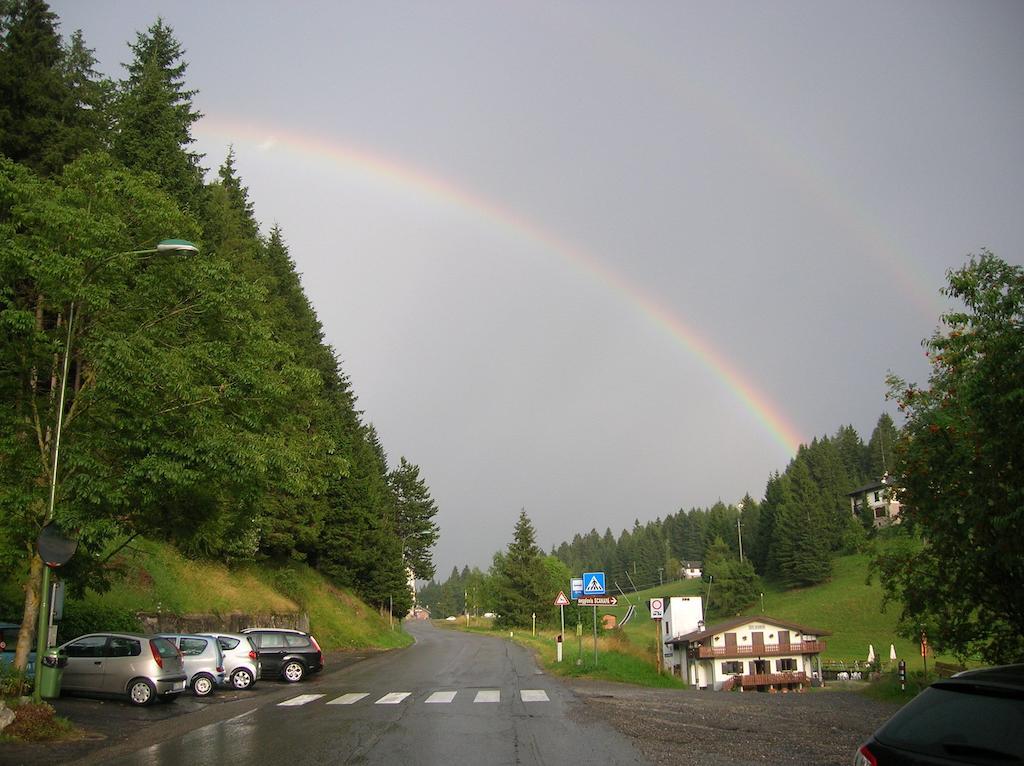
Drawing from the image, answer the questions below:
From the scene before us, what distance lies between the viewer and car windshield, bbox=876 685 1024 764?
417 centimetres

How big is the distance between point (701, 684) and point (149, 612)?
47.8 metres

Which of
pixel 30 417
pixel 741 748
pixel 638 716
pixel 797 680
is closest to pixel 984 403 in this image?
pixel 741 748

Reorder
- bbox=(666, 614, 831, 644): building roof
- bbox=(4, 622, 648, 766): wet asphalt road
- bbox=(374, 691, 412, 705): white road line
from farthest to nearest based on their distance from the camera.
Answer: bbox=(666, 614, 831, 644): building roof, bbox=(374, 691, 412, 705): white road line, bbox=(4, 622, 648, 766): wet asphalt road

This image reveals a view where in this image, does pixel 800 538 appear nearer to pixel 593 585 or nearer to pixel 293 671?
pixel 593 585

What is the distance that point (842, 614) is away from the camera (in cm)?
9456

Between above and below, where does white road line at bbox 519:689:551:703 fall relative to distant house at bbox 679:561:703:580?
above

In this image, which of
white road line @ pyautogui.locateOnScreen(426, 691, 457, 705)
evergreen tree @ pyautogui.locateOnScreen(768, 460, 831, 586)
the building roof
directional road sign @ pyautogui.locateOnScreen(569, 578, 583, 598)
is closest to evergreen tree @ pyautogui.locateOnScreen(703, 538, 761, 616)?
evergreen tree @ pyautogui.locateOnScreen(768, 460, 831, 586)

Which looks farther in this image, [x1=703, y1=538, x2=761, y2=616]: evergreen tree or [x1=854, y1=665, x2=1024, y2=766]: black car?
[x1=703, y1=538, x2=761, y2=616]: evergreen tree

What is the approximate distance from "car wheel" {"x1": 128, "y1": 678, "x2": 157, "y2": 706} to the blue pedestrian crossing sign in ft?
46.2

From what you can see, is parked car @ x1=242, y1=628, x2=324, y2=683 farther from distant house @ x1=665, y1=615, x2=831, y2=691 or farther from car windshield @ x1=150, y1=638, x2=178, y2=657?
distant house @ x1=665, y1=615, x2=831, y2=691

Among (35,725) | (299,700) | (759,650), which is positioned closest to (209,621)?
(299,700)

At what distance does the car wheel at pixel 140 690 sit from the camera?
17328 millimetres

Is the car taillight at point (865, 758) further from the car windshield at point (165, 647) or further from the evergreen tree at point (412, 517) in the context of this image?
the evergreen tree at point (412, 517)

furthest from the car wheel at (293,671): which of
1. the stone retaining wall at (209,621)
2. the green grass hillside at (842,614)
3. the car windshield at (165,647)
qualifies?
the green grass hillside at (842,614)
